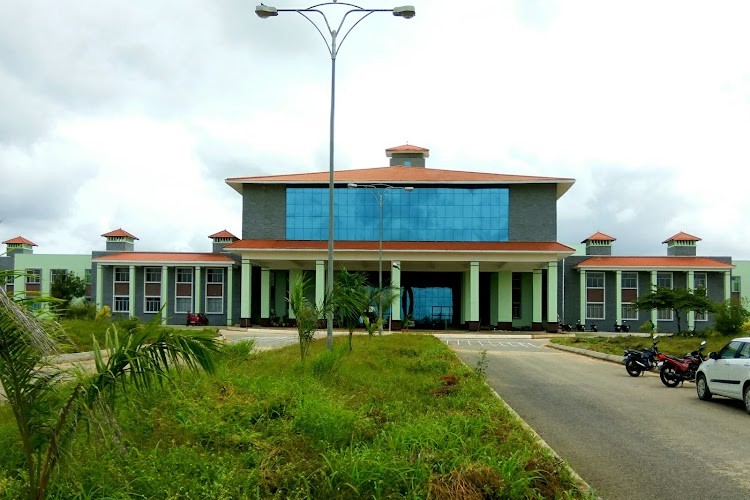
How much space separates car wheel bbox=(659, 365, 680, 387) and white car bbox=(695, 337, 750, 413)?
2400 millimetres

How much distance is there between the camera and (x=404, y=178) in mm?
55625

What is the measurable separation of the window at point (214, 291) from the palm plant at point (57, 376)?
55736 millimetres

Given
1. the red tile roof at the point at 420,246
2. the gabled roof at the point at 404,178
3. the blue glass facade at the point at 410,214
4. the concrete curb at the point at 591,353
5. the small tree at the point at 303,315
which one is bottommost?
the concrete curb at the point at 591,353

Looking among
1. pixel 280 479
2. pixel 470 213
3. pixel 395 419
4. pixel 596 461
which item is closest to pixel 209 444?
pixel 280 479

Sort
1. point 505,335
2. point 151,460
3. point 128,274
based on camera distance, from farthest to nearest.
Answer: point 128,274
point 505,335
point 151,460

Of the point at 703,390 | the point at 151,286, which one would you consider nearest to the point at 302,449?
the point at 703,390

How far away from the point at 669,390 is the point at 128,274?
172 ft

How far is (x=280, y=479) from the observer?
538 cm

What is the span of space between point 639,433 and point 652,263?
52405 millimetres

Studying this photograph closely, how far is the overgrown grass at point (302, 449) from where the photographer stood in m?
5.16

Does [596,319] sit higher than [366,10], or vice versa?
[366,10]


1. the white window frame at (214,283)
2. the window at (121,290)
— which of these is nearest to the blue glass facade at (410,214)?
the white window frame at (214,283)

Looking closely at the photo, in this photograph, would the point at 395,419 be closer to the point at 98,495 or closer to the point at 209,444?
the point at 209,444

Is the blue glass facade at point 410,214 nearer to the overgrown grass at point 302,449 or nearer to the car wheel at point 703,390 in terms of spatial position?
the car wheel at point 703,390
